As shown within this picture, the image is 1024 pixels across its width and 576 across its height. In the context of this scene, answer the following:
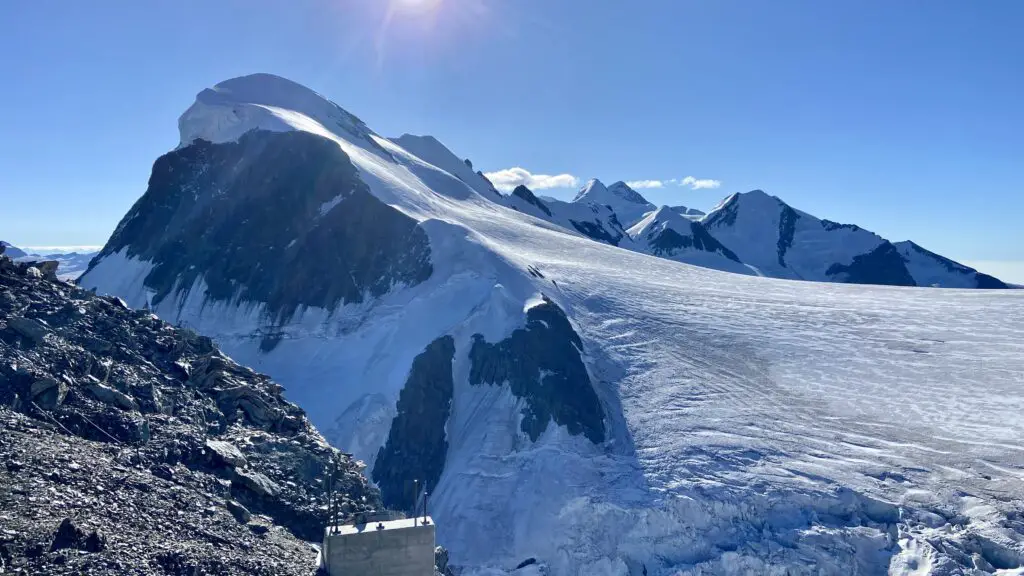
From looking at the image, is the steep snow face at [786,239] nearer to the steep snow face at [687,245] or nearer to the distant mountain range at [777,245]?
the distant mountain range at [777,245]

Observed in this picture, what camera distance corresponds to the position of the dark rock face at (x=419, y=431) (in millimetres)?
41906

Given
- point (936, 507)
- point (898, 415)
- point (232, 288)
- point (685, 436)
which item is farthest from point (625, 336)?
point (232, 288)

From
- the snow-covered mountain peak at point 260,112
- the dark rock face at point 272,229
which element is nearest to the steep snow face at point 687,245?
the snow-covered mountain peak at point 260,112

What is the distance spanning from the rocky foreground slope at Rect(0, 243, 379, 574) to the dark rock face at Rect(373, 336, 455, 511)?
16045 mm

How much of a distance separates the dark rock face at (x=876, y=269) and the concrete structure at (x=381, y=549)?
15274cm

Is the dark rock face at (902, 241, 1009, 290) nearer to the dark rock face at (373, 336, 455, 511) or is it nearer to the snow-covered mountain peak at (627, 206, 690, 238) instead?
the snow-covered mountain peak at (627, 206, 690, 238)

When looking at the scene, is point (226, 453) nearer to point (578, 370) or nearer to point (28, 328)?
point (28, 328)

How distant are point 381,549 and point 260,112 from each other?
61.7 m

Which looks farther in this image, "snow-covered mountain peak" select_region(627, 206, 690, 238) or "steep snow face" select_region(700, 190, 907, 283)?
"snow-covered mountain peak" select_region(627, 206, 690, 238)

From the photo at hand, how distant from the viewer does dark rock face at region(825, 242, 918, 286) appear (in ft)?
506

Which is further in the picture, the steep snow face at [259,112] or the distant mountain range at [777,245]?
the distant mountain range at [777,245]

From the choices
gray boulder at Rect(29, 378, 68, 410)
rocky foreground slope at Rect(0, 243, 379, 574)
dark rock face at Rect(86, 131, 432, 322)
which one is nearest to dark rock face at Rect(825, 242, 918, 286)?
dark rock face at Rect(86, 131, 432, 322)

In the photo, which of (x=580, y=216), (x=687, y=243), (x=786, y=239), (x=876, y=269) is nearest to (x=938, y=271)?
(x=876, y=269)

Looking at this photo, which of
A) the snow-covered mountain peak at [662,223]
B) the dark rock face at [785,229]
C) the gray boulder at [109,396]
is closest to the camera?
the gray boulder at [109,396]
